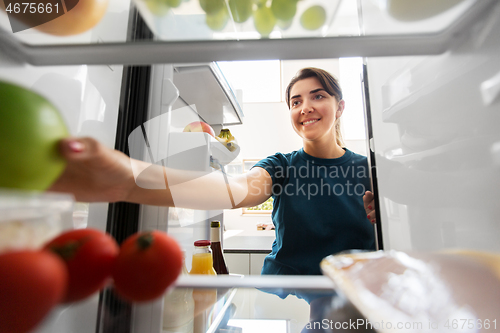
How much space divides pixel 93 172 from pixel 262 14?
219mm

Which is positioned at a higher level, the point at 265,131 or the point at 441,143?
the point at 265,131

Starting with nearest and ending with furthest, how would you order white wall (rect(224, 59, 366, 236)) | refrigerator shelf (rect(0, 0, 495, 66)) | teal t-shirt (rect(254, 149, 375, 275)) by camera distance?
1. refrigerator shelf (rect(0, 0, 495, 66))
2. teal t-shirt (rect(254, 149, 375, 275))
3. white wall (rect(224, 59, 366, 236))

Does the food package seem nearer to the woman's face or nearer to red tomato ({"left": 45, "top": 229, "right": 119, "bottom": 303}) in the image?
red tomato ({"left": 45, "top": 229, "right": 119, "bottom": 303})

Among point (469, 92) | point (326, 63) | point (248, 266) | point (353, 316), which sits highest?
point (326, 63)

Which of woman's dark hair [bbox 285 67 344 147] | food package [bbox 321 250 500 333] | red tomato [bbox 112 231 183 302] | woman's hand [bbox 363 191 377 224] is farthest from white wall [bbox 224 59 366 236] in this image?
red tomato [bbox 112 231 183 302]

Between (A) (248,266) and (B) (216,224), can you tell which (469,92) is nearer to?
(B) (216,224)

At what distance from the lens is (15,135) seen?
0.14 meters

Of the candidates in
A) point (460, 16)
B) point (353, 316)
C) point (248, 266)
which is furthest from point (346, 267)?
point (248, 266)

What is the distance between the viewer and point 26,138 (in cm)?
14

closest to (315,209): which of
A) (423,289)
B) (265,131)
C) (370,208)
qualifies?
(370,208)

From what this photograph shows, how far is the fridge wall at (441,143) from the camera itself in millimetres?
277

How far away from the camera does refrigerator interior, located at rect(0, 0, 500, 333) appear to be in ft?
0.79

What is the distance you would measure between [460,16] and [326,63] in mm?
3230

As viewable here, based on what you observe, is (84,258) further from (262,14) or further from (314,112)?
(314,112)
